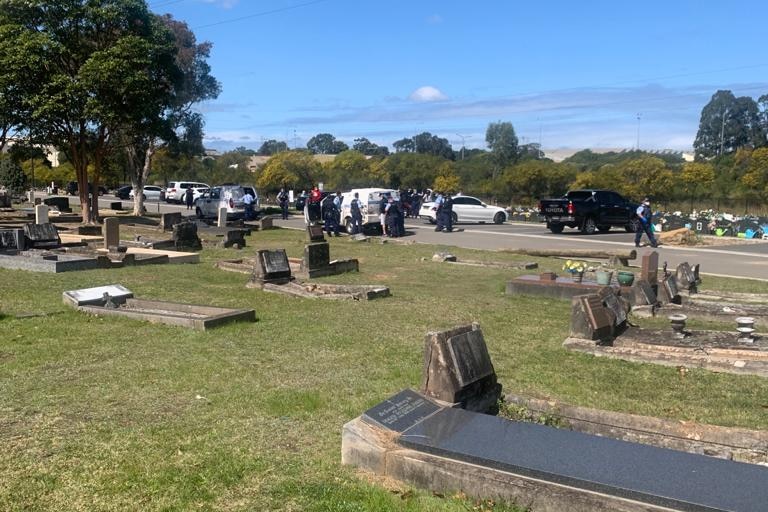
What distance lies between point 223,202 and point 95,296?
23.2m

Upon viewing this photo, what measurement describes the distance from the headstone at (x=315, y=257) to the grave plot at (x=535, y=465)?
32.3 ft

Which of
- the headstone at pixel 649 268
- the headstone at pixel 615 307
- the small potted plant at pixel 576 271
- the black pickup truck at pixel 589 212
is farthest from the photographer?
the black pickup truck at pixel 589 212

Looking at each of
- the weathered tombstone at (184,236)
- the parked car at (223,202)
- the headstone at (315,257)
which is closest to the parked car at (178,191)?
the parked car at (223,202)

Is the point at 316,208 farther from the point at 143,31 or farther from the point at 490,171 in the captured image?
the point at 490,171

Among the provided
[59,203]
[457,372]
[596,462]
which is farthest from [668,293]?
[59,203]

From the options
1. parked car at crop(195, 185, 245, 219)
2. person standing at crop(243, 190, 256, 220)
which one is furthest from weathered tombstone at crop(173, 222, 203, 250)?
parked car at crop(195, 185, 245, 219)

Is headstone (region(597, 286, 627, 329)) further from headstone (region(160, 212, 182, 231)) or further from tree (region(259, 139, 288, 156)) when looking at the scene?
tree (region(259, 139, 288, 156))

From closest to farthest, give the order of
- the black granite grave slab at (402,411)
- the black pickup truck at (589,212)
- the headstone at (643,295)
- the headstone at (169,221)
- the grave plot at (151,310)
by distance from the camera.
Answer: the black granite grave slab at (402,411) → the grave plot at (151,310) → the headstone at (643,295) → the headstone at (169,221) → the black pickup truck at (589,212)

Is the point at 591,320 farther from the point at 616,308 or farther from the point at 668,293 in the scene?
the point at 668,293

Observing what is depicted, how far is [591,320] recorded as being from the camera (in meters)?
8.84

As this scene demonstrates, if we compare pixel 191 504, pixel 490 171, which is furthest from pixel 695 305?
pixel 490 171

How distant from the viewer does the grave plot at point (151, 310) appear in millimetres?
9250

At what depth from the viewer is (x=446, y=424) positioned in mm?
4852

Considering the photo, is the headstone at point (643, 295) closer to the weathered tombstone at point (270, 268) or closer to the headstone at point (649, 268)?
the headstone at point (649, 268)
